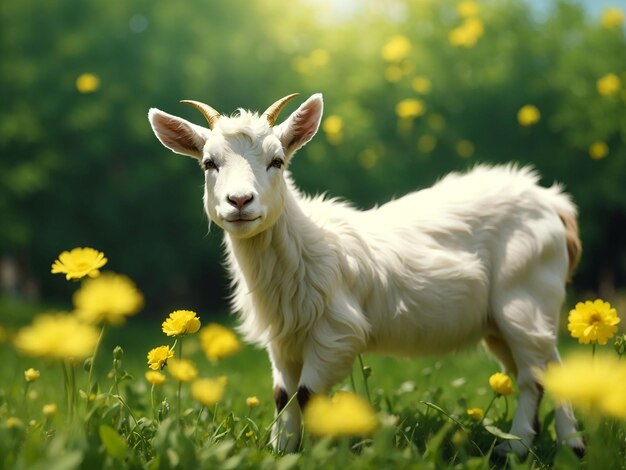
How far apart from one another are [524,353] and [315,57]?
6669 mm

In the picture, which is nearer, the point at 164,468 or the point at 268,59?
the point at 164,468

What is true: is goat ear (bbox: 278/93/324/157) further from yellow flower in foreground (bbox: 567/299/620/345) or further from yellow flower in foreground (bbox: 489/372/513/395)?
yellow flower in foreground (bbox: 567/299/620/345)

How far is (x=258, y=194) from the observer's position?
387 centimetres

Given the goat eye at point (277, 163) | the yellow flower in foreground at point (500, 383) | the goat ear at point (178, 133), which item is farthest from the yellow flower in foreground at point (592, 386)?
the goat ear at point (178, 133)

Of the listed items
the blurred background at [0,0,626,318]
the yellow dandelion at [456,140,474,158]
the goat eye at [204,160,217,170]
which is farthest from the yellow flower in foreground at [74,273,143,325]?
the yellow dandelion at [456,140,474,158]

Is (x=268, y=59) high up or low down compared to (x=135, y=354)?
up

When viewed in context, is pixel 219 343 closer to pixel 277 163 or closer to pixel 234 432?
pixel 234 432

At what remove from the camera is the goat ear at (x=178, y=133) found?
425 cm

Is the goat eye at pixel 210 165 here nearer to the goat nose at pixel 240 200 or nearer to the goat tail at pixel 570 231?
the goat nose at pixel 240 200

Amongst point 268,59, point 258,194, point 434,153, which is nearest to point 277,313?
point 258,194

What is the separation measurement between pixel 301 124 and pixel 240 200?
801 mm

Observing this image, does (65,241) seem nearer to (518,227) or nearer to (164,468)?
(518,227)

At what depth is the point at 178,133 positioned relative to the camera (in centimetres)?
433

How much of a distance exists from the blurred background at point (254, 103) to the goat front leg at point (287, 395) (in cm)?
764
